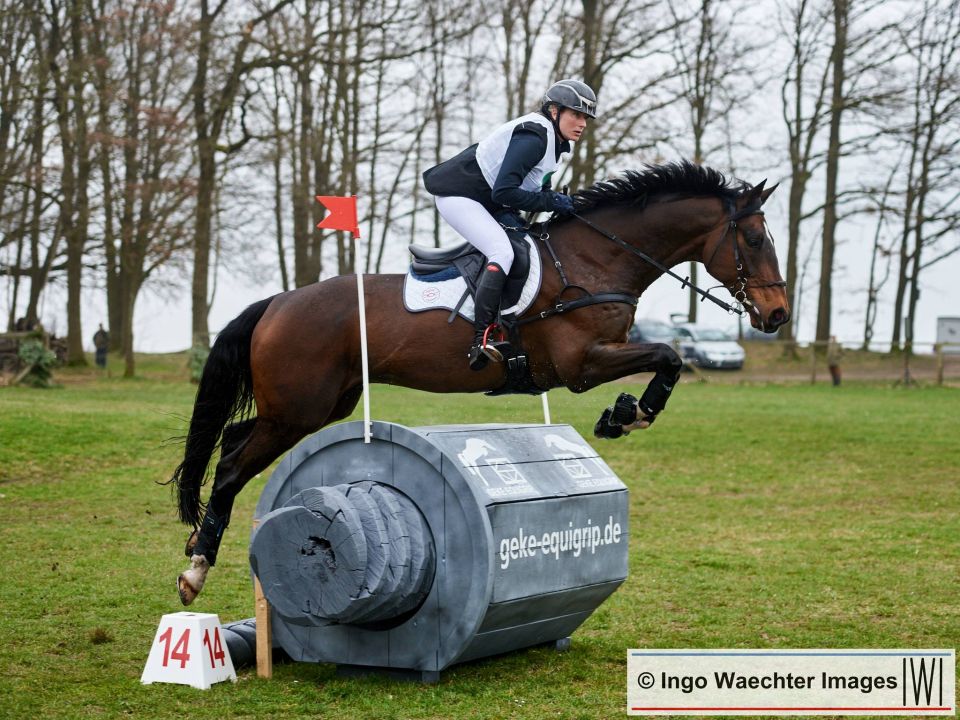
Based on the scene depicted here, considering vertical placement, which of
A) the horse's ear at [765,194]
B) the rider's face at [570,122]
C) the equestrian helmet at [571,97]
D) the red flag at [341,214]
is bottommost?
the red flag at [341,214]

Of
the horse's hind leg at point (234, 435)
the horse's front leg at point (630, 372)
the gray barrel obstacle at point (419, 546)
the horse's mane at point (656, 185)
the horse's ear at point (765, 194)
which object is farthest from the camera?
the horse's hind leg at point (234, 435)

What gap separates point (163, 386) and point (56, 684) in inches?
746

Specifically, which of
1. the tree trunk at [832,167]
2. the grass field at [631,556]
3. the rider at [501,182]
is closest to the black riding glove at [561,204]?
the rider at [501,182]

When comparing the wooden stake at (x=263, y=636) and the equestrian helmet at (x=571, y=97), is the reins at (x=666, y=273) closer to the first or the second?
the equestrian helmet at (x=571, y=97)

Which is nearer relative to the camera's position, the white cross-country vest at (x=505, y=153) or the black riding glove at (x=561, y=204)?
the white cross-country vest at (x=505, y=153)

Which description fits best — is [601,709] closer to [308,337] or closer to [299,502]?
[299,502]

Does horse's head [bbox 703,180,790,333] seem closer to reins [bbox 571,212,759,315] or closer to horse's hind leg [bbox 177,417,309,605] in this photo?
reins [bbox 571,212,759,315]

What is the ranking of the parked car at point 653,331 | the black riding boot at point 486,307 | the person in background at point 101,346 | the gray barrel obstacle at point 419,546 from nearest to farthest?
the gray barrel obstacle at point 419,546, the black riding boot at point 486,307, the person in background at point 101,346, the parked car at point 653,331

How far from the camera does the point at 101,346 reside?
30750mm

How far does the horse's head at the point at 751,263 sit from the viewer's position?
5543mm

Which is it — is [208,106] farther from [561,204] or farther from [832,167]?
[561,204]

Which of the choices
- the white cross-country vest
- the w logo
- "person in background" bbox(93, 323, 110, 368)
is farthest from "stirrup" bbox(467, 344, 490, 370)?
"person in background" bbox(93, 323, 110, 368)

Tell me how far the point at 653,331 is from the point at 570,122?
26.4 meters

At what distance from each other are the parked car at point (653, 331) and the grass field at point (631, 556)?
11.3 meters
